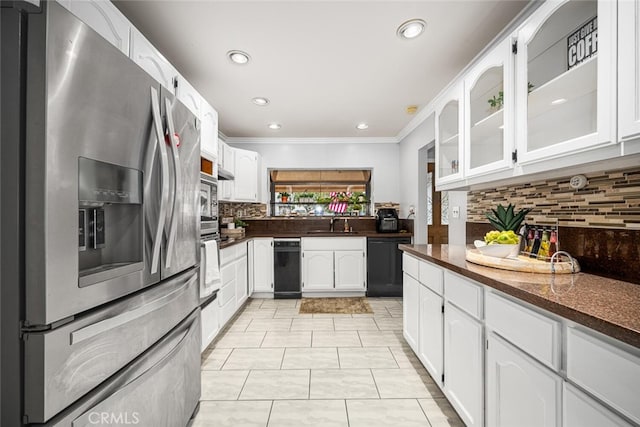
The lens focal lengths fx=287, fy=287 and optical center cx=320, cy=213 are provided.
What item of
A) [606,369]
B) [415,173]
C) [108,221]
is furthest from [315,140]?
[606,369]

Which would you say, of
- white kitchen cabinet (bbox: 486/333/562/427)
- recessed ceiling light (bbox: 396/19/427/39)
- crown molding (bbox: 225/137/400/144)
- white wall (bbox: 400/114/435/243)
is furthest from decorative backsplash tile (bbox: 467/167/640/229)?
crown molding (bbox: 225/137/400/144)

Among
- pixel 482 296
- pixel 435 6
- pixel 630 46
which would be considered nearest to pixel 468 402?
pixel 482 296

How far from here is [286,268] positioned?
3934 mm

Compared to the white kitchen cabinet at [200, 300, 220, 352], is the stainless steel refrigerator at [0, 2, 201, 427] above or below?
above

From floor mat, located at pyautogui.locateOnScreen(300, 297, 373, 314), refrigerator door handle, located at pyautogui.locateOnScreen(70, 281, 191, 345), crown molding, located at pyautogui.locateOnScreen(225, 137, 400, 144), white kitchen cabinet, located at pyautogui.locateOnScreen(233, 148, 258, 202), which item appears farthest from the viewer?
crown molding, located at pyautogui.locateOnScreen(225, 137, 400, 144)

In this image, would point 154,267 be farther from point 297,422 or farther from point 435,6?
point 435,6

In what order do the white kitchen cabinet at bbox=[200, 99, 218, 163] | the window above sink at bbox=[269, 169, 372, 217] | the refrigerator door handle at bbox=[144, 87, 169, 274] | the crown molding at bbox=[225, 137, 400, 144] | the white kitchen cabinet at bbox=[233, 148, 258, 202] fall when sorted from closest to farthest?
the refrigerator door handle at bbox=[144, 87, 169, 274]
the white kitchen cabinet at bbox=[200, 99, 218, 163]
the white kitchen cabinet at bbox=[233, 148, 258, 202]
the crown molding at bbox=[225, 137, 400, 144]
the window above sink at bbox=[269, 169, 372, 217]

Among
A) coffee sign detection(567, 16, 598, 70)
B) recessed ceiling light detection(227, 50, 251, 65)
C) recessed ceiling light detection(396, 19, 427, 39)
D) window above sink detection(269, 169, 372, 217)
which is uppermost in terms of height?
recessed ceiling light detection(396, 19, 427, 39)

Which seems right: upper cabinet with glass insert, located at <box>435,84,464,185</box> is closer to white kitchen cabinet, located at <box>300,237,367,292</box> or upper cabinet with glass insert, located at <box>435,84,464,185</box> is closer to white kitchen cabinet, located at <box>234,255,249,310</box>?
white kitchen cabinet, located at <box>300,237,367,292</box>

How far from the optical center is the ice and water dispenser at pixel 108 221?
0.87 meters

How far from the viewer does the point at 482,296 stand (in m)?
1.28

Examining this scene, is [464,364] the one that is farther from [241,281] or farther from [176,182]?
[241,281]

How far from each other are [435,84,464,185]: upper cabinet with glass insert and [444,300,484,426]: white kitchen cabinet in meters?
0.97

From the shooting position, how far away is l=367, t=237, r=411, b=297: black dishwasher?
393cm
